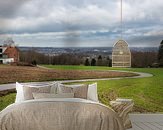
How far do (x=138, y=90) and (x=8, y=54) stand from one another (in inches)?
85.7

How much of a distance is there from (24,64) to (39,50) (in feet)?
1.08

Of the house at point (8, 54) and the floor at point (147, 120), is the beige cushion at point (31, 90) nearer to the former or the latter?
the house at point (8, 54)

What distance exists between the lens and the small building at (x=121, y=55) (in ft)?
19.0

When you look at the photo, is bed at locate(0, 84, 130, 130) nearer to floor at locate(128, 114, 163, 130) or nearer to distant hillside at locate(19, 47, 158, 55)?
floor at locate(128, 114, 163, 130)

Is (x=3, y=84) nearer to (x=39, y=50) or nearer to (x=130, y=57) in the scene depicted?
(x=39, y=50)

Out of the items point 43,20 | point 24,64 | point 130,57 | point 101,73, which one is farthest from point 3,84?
point 130,57

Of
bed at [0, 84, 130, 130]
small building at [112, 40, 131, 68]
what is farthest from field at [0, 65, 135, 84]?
bed at [0, 84, 130, 130]

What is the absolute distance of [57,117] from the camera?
352 centimetres

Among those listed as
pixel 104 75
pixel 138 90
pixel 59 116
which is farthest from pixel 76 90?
pixel 138 90

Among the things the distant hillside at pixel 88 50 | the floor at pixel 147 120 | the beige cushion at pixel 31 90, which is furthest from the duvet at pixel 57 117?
the distant hillside at pixel 88 50

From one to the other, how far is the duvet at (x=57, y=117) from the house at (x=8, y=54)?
190cm

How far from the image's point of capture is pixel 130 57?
585 centimetres

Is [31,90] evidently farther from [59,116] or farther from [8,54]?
[8,54]

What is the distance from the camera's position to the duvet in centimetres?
348
